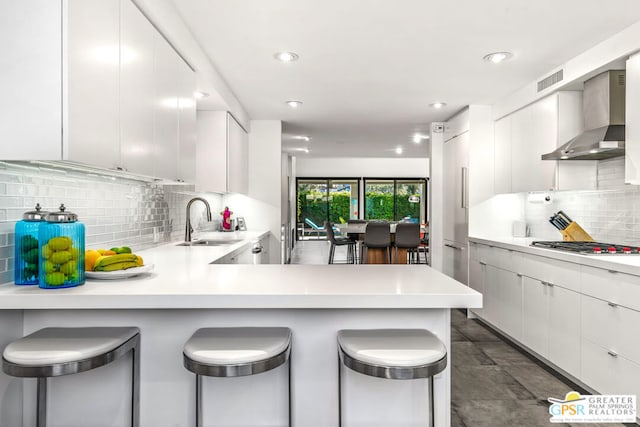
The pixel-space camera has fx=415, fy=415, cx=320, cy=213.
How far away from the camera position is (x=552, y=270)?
10.2ft

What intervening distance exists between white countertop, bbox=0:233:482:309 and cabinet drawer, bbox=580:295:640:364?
1307 millimetres

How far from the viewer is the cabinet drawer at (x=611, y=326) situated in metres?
2.32

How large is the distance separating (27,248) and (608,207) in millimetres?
4013

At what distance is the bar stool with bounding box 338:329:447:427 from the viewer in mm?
1400

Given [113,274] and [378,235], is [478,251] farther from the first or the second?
[113,274]

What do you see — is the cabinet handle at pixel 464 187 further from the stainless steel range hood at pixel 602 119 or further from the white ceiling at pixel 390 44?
the stainless steel range hood at pixel 602 119

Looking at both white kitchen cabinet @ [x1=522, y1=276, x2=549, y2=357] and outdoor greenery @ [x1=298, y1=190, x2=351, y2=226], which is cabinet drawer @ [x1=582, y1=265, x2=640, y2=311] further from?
outdoor greenery @ [x1=298, y1=190, x2=351, y2=226]

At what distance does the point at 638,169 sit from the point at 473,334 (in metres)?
2.15

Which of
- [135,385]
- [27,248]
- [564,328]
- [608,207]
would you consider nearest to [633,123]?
[608,207]

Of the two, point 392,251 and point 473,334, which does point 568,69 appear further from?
point 392,251

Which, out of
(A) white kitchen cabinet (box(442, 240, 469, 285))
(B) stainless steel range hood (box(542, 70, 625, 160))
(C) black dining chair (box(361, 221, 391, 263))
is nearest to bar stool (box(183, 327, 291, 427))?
(B) stainless steel range hood (box(542, 70, 625, 160))

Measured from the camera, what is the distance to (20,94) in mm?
1479

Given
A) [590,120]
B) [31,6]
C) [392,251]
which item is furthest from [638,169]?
[392,251]

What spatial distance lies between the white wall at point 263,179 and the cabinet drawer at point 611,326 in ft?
12.9
